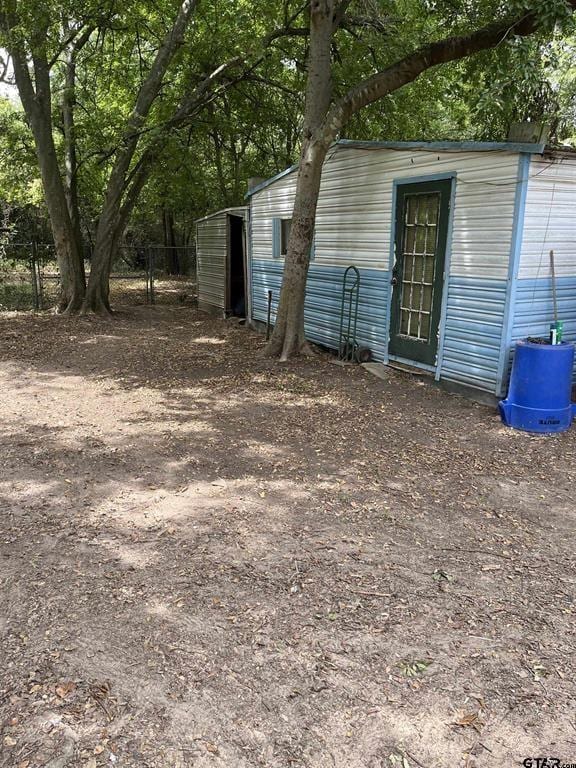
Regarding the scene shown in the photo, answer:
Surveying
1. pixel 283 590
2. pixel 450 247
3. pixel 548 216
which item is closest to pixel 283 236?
pixel 450 247

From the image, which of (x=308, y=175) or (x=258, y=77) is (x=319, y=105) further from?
(x=258, y=77)

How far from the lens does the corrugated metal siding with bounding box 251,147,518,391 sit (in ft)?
18.6

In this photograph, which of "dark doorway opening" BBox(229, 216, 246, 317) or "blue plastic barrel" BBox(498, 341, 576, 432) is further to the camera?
"dark doorway opening" BBox(229, 216, 246, 317)

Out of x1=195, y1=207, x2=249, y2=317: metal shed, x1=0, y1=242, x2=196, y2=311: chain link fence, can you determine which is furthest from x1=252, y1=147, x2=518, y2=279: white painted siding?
x1=0, y1=242, x2=196, y2=311: chain link fence

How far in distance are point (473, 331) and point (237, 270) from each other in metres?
7.42

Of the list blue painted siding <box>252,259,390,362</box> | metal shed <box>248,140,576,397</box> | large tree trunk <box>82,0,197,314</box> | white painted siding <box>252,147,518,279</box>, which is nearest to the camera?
metal shed <box>248,140,576,397</box>

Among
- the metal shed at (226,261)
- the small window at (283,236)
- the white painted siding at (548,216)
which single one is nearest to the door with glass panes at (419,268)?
the white painted siding at (548,216)

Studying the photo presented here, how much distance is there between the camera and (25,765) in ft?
→ 6.06

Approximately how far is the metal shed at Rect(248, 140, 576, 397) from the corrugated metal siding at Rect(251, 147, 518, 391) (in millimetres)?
13

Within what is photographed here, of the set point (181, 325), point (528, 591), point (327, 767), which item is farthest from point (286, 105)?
point (327, 767)

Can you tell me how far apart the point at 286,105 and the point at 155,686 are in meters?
13.7

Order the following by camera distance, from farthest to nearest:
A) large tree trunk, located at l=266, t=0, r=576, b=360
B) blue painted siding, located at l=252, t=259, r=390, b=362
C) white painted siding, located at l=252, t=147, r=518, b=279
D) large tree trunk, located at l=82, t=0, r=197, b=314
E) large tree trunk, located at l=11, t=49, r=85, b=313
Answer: large tree trunk, located at l=11, t=49, r=85, b=313
large tree trunk, located at l=82, t=0, r=197, b=314
blue painted siding, located at l=252, t=259, r=390, b=362
large tree trunk, located at l=266, t=0, r=576, b=360
white painted siding, located at l=252, t=147, r=518, b=279

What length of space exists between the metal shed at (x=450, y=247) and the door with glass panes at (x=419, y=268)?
0.01 metres

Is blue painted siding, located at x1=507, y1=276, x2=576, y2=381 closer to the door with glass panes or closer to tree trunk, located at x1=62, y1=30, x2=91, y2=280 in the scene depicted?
the door with glass panes
